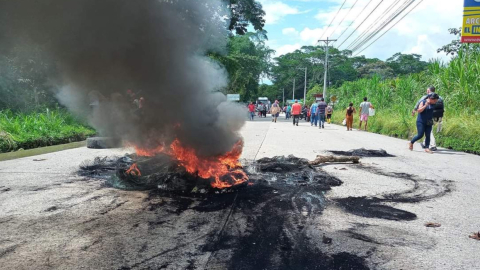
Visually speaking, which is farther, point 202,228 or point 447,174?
point 447,174

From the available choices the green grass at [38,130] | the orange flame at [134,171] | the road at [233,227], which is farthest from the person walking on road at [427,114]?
the green grass at [38,130]

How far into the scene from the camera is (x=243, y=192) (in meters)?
4.61

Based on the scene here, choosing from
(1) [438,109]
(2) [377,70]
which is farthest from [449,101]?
(2) [377,70]

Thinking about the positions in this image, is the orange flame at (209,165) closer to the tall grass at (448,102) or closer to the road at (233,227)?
the road at (233,227)

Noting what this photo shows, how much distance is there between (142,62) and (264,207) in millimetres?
2704

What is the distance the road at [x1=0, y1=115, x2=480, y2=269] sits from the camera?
8.76ft

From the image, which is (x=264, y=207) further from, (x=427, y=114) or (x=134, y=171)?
(x=427, y=114)

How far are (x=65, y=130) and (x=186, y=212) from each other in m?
9.80

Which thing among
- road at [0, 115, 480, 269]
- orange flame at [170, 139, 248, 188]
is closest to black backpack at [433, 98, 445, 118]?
road at [0, 115, 480, 269]

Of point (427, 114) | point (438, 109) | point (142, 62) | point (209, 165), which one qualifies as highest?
point (142, 62)

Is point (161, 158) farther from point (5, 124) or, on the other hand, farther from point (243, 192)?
point (5, 124)

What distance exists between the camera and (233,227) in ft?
10.9

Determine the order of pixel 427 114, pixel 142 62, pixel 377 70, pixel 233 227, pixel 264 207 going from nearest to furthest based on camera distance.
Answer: pixel 233 227, pixel 264 207, pixel 142 62, pixel 427 114, pixel 377 70

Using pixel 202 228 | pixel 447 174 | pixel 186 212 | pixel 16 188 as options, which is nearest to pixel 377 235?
pixel 202 228
